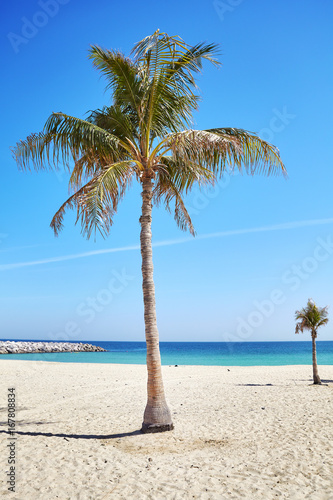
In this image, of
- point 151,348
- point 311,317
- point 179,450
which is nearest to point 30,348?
point 311,317

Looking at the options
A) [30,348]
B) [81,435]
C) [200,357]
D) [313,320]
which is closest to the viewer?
[81,435]

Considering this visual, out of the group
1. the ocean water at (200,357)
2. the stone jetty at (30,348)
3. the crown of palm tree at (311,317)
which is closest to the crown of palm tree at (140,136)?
the crown of palm tree at (311,317)

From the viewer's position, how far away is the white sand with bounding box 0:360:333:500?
207 inches

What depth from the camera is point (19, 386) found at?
16.5m

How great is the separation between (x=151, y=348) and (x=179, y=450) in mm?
2172

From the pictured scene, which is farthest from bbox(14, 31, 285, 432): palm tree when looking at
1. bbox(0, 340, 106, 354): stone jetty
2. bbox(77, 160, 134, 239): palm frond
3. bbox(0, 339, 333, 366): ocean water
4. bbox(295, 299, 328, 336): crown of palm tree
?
bbox(0, 340, 106, 354): stone jetty

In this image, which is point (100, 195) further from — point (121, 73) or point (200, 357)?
point (200, 357)

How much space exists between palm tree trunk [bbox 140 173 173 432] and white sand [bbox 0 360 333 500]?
30cm

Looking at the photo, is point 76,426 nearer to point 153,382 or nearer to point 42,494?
point 153,382

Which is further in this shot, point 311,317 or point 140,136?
point 311,317

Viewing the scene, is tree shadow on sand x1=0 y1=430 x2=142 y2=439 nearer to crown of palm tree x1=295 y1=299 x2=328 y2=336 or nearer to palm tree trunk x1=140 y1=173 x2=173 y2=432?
palm tree trunk x1=140 y1=173 x2=173 y2=432

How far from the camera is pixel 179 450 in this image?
698 cm

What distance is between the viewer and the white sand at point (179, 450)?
17.2 ft

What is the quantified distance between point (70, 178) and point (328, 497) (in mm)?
8577
